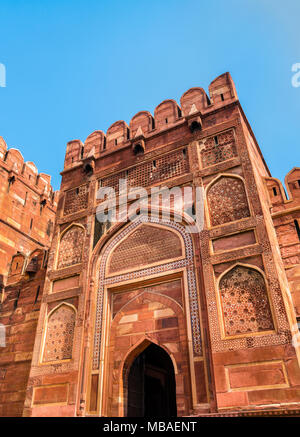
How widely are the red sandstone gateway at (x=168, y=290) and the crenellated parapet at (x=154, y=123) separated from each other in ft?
0.11

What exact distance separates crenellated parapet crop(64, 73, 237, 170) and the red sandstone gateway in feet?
0.11

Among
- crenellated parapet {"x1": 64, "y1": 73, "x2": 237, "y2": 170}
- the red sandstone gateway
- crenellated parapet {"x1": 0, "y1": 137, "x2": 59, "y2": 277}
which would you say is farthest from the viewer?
crenellated parapet {"x1": 0, "y1": 137, "x2": 59, "y2": 277}

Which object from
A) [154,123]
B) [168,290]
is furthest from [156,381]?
[154,123]

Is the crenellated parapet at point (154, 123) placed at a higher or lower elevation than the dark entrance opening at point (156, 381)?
higher

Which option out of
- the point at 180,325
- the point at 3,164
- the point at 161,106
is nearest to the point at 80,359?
the point at 180,325

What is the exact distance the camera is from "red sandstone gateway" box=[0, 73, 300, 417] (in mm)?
5219

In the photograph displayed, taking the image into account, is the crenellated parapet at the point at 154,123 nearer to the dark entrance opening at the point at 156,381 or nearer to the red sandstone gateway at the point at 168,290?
the red sandstone gateway at the point at 168,290

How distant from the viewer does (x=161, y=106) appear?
884 centimetres

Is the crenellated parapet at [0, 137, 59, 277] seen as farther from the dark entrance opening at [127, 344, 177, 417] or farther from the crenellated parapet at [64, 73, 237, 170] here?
the dark entrance opening at [127, 344, 177, 417]

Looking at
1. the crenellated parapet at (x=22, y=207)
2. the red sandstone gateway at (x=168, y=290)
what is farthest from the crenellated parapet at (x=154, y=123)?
the crenellated parapet at (x=22, y=207)

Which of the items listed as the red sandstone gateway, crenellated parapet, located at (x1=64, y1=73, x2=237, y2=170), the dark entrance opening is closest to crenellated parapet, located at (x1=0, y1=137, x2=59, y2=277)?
the red sandstone gateway

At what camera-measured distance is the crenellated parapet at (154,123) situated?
25.9 ft
